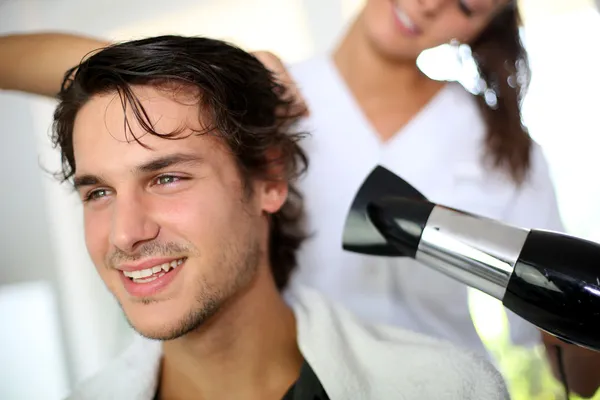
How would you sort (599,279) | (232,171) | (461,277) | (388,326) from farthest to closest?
(388,326)
(232,171)
(461,277)
(599,279)

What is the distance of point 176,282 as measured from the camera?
2.48ft

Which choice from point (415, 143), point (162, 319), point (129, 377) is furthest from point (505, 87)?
point (129, 377)

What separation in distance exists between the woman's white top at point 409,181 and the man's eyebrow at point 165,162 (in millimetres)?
298

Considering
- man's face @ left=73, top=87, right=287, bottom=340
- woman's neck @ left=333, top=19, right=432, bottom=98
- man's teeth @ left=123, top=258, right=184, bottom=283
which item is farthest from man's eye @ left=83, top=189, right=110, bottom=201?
woman's neck @ left=333, top=19, right=432, bottom=98

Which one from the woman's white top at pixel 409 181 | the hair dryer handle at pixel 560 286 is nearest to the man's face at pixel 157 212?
the woman's white top at pixel 409 181

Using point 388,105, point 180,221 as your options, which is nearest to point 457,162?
point 388,105

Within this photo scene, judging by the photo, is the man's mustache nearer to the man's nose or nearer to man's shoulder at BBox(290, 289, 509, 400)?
the man's nose

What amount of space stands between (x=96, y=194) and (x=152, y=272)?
150 mm

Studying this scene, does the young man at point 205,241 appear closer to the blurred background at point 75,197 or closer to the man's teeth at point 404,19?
the blurred background at point 75,197

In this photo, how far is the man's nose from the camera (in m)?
0.71

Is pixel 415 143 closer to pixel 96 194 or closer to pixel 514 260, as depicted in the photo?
pixel 514 260

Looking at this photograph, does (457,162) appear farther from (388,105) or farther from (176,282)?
(176,282)

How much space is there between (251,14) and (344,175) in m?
0.34

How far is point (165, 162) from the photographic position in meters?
0.74
